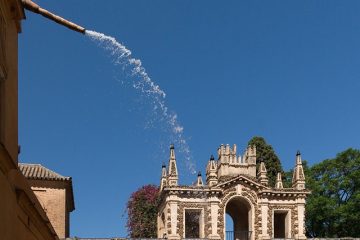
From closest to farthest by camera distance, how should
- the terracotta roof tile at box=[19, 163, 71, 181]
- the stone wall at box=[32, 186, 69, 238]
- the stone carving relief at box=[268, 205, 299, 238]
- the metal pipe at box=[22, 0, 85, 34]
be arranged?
the metal pipe at box=[22, 0, 85, 34]
the terracotta roof tile at box=[19, 163, 71, 181]
the stone wall at box=[32, 186, 69, 238]
the stone carving relief at box=[268, 205, 299, 238]

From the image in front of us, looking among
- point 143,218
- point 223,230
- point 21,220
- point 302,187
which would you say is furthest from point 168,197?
point 21,220

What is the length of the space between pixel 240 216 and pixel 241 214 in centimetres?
24

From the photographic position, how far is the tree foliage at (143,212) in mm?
62375

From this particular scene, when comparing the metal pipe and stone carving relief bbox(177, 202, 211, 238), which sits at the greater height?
the metal pipe

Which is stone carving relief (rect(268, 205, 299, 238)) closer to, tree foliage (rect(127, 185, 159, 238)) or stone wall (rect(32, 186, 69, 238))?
stone wall (rect(32, 186, 69, 238))

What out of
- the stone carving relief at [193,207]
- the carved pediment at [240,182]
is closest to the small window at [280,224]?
the carved pediment at [240,182]

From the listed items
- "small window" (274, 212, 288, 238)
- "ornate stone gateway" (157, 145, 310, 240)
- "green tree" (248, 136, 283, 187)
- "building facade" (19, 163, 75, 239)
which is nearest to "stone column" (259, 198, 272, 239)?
"ornate stone gateway" (157, 145, 310, 240)

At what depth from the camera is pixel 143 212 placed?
64.5 m

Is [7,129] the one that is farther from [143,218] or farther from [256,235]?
[143,218]

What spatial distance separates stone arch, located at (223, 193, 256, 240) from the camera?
45219 mm

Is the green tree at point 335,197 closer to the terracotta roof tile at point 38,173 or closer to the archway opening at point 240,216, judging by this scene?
the archway opening at point 240,216

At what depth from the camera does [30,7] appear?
10.8 m

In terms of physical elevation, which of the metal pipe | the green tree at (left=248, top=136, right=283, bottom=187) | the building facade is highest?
the green tree at (left=248, top=136, right=283, bottom=187)

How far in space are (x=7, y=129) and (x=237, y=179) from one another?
35.2m
